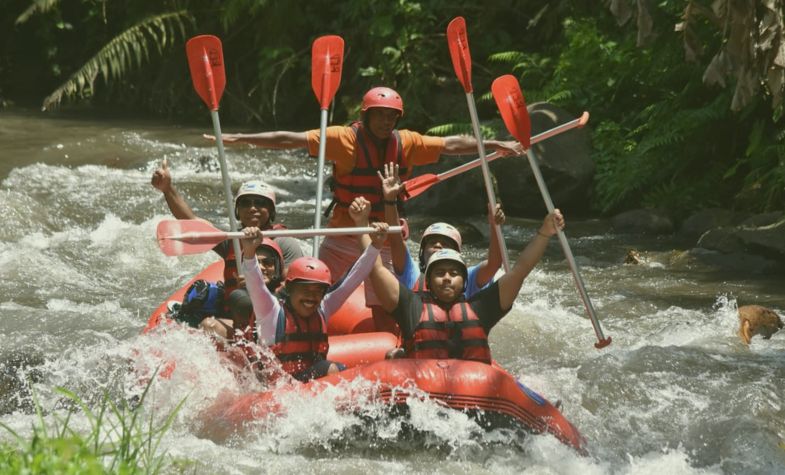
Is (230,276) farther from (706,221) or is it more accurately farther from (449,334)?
(706,221)

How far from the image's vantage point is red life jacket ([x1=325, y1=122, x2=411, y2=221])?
5.93m

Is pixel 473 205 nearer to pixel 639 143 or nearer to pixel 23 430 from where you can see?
pixel 639 143

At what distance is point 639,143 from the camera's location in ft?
34.8

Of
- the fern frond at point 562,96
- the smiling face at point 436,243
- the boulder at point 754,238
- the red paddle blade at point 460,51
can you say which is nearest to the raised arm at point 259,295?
the smiling face at point 436,243

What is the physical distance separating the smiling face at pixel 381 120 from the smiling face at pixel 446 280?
1090 mm

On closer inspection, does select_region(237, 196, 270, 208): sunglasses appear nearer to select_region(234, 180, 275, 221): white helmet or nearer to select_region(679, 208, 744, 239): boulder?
select_region(234, 180, 275, 221): white helmet

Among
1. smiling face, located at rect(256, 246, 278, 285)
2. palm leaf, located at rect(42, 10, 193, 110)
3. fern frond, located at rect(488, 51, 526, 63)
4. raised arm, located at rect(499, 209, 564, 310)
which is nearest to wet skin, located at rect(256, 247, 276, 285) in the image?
smiling face, located at rect(256, 246, 278, 285)

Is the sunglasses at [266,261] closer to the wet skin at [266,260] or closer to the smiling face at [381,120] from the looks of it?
the wet skin at [266,260]

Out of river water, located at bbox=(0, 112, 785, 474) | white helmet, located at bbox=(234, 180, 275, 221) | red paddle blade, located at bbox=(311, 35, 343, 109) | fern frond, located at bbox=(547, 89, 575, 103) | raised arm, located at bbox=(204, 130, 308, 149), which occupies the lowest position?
river water, located at bbox=(0, 112, 785, 474)

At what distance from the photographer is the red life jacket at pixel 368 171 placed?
593 cm

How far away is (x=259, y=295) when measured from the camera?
4953mm

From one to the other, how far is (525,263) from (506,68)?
8.40 meters

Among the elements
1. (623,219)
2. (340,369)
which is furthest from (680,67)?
(340,369)

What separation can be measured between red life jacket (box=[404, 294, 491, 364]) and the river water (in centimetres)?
48
